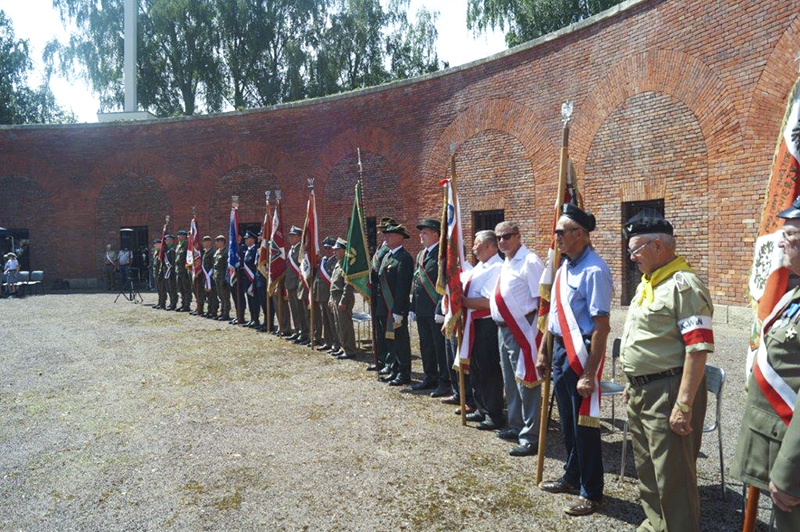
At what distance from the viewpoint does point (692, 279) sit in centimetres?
302

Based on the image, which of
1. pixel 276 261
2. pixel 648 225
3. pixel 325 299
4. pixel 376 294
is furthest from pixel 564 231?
pixel 276 261

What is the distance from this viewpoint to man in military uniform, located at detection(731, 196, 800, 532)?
7.36 ft

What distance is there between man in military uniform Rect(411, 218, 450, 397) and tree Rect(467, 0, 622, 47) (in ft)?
70.2

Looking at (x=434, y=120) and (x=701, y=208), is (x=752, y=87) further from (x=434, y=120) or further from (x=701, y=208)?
(x=434, y=120)

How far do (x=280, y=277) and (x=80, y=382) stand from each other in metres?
4.16

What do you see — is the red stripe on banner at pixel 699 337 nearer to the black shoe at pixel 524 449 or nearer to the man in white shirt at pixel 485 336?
the black shoe at pixel 524 449

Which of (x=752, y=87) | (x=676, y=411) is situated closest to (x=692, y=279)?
(x=676, y=411)

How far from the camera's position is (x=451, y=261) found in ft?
19.0

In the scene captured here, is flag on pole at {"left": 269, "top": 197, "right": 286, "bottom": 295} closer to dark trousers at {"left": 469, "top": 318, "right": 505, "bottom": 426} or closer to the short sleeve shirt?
dark trousers at {"left": 469, "top": 318, "right": 505, "bottom": 426}

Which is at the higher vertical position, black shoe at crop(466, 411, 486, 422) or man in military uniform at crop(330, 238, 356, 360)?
man in military uniform at crop(330, 238, 356, 360)

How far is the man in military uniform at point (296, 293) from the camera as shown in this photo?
34.3 ft

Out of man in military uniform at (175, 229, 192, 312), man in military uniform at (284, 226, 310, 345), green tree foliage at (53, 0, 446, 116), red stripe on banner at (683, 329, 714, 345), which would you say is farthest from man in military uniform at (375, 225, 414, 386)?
green tree foliage at (53, 0, 446, 116)

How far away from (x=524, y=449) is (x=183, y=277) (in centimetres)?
1244

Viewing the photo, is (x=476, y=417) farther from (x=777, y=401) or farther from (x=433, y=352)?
(x=777, y=401)
